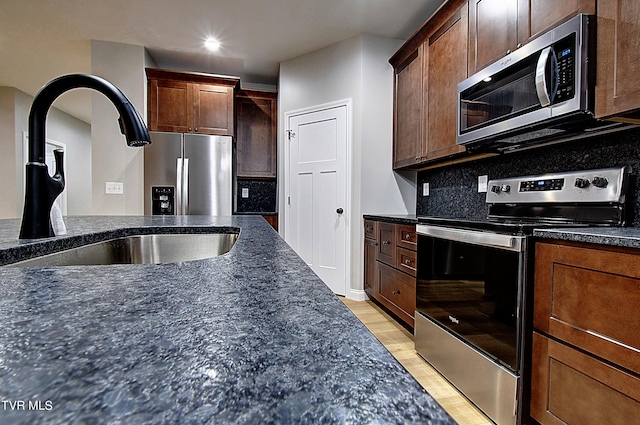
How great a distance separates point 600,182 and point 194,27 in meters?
3.48

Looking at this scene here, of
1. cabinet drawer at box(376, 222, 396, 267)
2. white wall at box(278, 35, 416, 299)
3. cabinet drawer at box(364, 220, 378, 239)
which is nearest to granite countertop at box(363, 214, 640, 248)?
cabinet drawer at box(376, 222, 396, 267)

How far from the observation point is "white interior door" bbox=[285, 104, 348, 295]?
3506 mm

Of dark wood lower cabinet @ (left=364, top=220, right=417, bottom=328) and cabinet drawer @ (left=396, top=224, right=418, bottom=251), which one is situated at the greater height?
cabinet drawer @ (left=396, top=224, right=418, bottom=251)

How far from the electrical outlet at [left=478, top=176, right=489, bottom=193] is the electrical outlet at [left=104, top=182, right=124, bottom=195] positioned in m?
3.55

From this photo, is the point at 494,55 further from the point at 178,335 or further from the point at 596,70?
the point at 178,335

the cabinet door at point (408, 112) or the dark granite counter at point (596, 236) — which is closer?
the dark granite counter at point (596, 236)

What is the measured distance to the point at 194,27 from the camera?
3.22 meters

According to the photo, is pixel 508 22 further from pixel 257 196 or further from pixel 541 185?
pixel 257 196

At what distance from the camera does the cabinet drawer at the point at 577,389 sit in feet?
3.37

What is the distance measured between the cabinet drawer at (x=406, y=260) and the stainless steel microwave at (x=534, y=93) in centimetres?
84

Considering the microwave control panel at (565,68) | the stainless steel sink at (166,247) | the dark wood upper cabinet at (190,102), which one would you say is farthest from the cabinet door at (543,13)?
the dark wood upper cabinet at (190,102)

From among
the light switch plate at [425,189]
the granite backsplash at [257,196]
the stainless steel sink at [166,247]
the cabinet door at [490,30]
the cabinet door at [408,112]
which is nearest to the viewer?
the stainless steel sink at [166,247]

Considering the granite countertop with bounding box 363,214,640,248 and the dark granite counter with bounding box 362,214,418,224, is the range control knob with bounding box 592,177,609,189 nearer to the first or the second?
the granite countertop with bounding box 363,214,640,248

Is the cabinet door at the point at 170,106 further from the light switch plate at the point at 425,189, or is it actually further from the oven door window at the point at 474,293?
the oven door window at the point at 474,293
